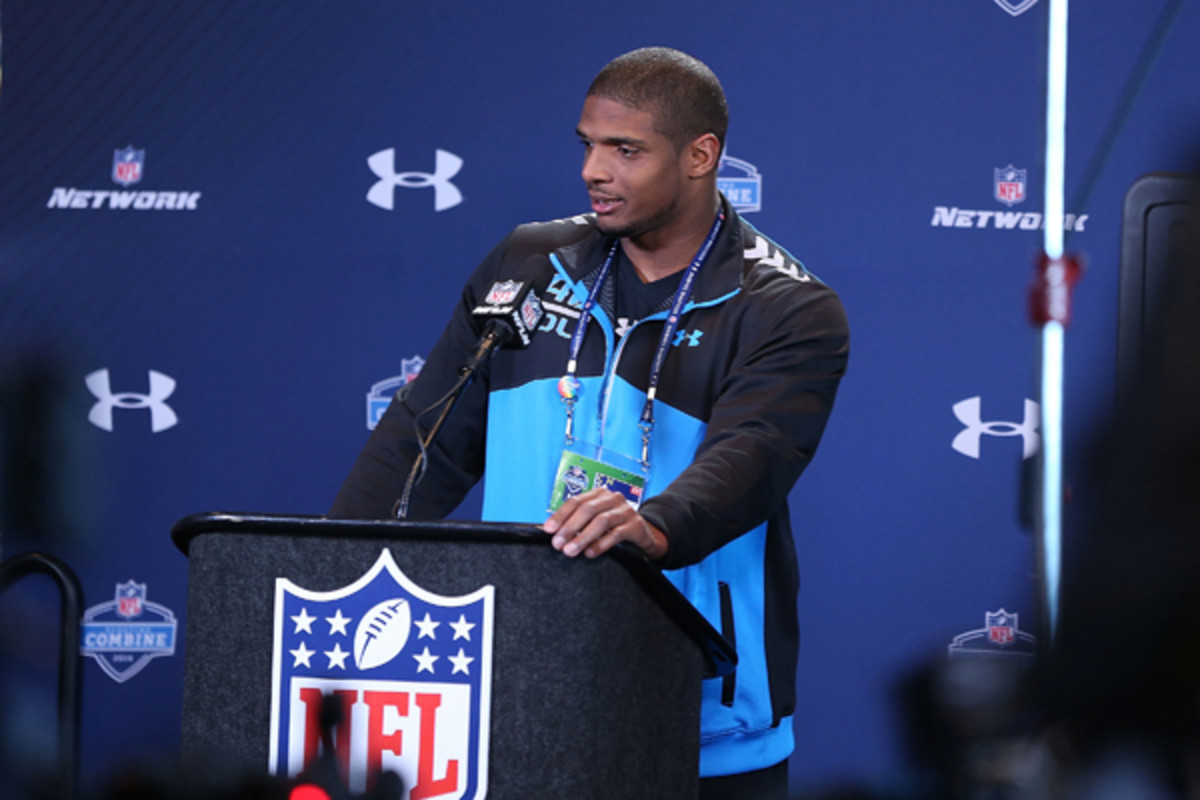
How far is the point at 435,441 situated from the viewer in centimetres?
196

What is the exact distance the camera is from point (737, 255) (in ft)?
6.31

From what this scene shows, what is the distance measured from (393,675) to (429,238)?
2040 mm

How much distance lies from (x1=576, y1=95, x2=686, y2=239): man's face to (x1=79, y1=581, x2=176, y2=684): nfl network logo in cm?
173

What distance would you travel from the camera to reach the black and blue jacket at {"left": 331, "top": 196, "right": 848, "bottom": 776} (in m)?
1.68

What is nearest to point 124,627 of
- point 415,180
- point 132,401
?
point 132,401

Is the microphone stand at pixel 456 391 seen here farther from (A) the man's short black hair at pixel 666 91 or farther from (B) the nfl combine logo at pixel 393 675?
(A) the man's short black hair at pixel 666 91

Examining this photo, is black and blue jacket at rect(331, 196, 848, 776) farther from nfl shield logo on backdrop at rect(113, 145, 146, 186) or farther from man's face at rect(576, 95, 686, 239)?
nfl shield logo on backdrop at rect(113, 145, 146, 186)

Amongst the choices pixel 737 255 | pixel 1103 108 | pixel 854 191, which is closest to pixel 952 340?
pixel 854 191

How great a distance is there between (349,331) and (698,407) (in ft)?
4.83

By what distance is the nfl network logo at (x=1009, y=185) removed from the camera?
3045 millimetres

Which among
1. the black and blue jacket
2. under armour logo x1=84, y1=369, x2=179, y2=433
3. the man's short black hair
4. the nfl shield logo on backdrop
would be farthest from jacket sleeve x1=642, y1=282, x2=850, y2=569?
Answer: the nfl shield logo on backdrop

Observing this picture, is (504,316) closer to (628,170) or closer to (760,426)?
(760,426)

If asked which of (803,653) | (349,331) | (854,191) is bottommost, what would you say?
(803,653)

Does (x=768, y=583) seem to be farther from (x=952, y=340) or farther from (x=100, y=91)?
(x=100, y=91)
